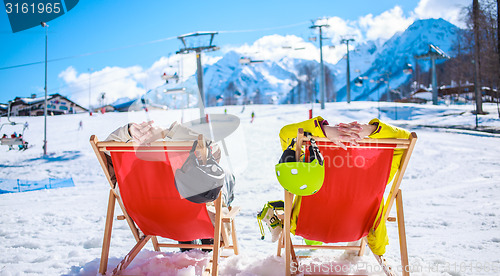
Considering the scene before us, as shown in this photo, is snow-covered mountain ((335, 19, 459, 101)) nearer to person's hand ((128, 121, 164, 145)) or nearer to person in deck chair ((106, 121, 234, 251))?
person in deck chair ((106, 121, 234, 251))

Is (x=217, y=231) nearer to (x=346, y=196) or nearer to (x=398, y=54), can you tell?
(x=346, y=196)

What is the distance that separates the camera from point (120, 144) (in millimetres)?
1659

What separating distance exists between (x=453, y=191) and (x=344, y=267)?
3.13 m

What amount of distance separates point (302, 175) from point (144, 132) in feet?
2.89

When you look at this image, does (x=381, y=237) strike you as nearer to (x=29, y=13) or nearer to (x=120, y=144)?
(x=120, y=144)

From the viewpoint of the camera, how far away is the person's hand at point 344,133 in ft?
5.24

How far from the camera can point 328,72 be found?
6925cm

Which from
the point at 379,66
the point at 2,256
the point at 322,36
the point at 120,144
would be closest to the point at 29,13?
the point at 2,256

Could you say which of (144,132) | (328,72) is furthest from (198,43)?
(328,72)

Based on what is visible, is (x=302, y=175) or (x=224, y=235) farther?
(x=224, y=235)

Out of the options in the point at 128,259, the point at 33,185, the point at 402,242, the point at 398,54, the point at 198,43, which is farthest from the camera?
the point at 398,54

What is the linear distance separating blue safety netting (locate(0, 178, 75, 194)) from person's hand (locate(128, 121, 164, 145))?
5.18 meters

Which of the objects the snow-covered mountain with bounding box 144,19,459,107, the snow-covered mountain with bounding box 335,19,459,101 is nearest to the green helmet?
the snow-covered mountain with bounding box 144,19,459,107

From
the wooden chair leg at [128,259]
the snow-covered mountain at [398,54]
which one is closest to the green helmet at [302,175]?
the wooden chair leg at [128,259]
